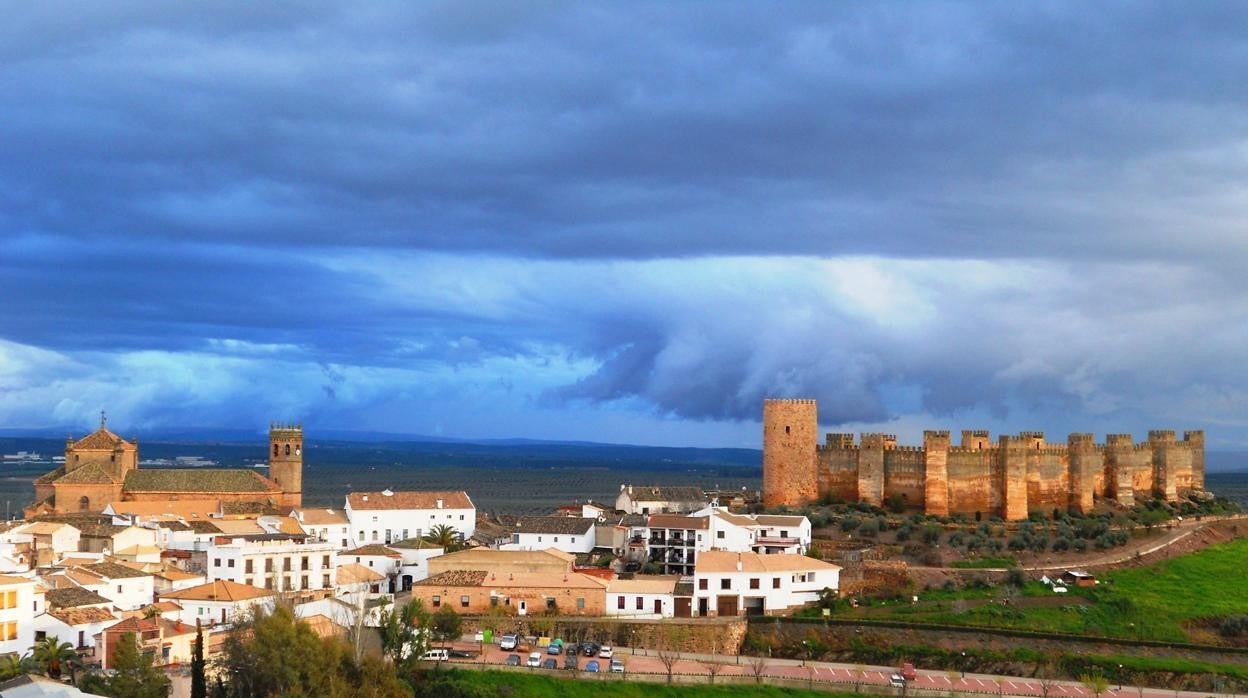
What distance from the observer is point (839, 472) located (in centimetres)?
6731

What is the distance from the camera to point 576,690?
45.3 m

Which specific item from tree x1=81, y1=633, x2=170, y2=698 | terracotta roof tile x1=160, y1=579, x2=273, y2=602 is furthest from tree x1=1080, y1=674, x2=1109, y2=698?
terracotta roof tile x1=160, y1=579, x2=273, y2=602

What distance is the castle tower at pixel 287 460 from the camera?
263ft

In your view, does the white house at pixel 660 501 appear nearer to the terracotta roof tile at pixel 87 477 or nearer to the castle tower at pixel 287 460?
the castle tower at pixel 287 460

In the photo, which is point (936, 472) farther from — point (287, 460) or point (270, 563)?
point (287, 460)

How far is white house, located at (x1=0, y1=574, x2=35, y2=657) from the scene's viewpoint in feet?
150

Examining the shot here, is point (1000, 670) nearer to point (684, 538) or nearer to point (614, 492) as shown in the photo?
point (684, 538)

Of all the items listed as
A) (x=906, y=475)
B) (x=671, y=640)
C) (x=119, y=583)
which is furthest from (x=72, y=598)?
(x=906, y=475)

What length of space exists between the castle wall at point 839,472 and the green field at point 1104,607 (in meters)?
12.5

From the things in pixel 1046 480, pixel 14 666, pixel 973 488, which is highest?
pixel 1046 480

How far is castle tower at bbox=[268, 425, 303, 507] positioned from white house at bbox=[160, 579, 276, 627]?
27.2 metres

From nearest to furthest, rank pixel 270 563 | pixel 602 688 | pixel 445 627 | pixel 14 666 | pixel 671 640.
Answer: pixel 14 666 < pixel 602 688 < pixel 445 627 < pixel 671 640 < pixel 270 563

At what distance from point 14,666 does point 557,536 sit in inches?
972

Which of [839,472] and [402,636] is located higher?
[839,472]
